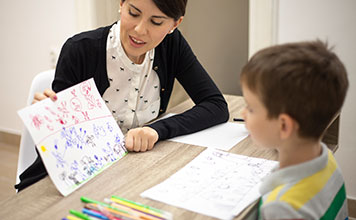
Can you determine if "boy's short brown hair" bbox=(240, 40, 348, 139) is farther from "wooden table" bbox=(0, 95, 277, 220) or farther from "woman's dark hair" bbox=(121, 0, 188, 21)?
"woman's dark hair" bbox=(121, 0, 188, 21)

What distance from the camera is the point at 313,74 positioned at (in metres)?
0.79

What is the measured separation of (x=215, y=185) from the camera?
103 centimetres

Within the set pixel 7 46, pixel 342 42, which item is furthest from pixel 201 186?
pixel 7 46

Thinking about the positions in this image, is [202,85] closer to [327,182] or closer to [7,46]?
[327,182]

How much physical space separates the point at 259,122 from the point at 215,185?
9.8 inches

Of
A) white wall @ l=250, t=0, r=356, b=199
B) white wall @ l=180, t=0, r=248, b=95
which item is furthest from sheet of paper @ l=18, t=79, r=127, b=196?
white wall @ l=180, t=0, r=248, b=95

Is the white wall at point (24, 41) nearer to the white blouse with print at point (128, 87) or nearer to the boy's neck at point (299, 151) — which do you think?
the white blouse with print at point (128, 87)

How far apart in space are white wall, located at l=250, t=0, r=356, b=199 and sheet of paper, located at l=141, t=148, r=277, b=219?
1.08 m

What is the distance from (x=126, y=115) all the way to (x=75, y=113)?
1.29 ft

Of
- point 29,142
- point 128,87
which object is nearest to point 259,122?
point 128,87

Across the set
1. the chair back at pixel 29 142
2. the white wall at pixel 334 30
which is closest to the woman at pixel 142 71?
the chair back at pixel 29 142

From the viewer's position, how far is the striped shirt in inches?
31.5

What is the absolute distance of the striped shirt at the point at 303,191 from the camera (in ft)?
2.63

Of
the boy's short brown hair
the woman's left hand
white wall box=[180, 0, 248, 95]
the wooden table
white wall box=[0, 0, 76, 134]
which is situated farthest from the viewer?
white wall box=[180, 0, 248, 95]
